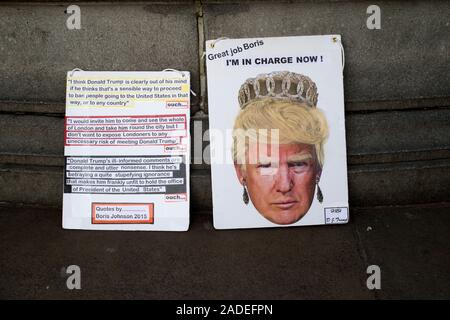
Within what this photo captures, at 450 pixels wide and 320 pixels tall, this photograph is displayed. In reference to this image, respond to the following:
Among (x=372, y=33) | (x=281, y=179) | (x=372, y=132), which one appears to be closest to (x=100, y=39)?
(x=281, y=179)

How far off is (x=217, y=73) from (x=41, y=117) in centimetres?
138

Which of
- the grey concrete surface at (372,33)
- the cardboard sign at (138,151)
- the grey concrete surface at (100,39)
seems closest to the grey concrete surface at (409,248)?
the grey concrete surface at (372,33)

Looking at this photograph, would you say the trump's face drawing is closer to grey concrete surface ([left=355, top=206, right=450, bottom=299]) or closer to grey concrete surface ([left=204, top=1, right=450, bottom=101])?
grey concrete surface ([left=355, top=206, right=450, bottom=299])

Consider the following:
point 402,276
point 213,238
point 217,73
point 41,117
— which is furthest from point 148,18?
point 402,276

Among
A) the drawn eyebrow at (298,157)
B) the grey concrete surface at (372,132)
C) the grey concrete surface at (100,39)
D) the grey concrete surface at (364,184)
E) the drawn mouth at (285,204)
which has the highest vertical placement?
the grey concrete surface at (100,39)

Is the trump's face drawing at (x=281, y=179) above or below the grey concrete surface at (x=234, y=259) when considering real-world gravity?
above

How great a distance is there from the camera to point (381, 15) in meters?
3.06

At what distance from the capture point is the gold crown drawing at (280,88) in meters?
2.99

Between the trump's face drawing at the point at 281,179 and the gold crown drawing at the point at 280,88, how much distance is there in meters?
0.32

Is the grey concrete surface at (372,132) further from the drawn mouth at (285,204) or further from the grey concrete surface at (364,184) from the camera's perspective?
the drawn mouth at (285,204)

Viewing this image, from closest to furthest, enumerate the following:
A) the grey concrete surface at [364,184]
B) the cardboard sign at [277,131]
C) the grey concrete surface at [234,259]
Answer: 1. the grey concrete surface at [234,259]
2. the cardboard sign at [277,131]
3. the grey concrete surface at [364,184]

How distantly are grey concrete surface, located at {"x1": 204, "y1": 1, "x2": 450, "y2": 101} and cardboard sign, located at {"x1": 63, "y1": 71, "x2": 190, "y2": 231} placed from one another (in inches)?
22.2

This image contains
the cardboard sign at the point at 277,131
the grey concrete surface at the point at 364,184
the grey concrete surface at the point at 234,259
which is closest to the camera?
the grey concrete surface at the point at 234,259

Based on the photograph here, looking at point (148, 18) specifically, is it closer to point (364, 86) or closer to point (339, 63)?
point (339, 63)
